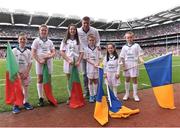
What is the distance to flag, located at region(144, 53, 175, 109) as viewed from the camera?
6590 millimetres

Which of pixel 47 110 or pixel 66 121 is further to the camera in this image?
pixel 47 110

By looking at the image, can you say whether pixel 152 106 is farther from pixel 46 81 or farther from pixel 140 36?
pixel 140 36

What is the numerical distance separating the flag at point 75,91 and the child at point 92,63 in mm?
385

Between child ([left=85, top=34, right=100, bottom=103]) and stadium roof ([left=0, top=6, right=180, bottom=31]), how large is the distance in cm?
4942

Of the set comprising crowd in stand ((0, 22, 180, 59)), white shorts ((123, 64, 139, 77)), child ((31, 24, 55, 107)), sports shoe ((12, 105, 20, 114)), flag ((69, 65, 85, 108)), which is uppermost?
crowd in stand ((0, 22, 180, 59))

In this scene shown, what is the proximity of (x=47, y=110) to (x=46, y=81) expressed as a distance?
892mm

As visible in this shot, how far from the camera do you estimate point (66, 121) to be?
5.72m

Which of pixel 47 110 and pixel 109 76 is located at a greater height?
pixel 109 76

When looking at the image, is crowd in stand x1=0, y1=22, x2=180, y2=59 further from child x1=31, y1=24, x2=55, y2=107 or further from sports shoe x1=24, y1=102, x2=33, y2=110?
sports shoe x1=24, y1=102, x2=33, y2=110

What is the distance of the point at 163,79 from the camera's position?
674 cm

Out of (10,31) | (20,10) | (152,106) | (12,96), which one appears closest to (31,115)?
(12,96)

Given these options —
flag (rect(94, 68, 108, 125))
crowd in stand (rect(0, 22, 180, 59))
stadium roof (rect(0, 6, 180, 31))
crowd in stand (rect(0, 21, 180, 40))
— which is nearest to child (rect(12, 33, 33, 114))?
flag (rect(94, 68, 108, 125))

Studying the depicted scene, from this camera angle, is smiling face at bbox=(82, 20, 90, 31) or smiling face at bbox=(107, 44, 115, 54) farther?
smiling face at bbox=(82, 20, 90, 31)

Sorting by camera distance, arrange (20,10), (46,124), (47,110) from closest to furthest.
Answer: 1. (46,124)
2. (47,110)
3. (20,10)
